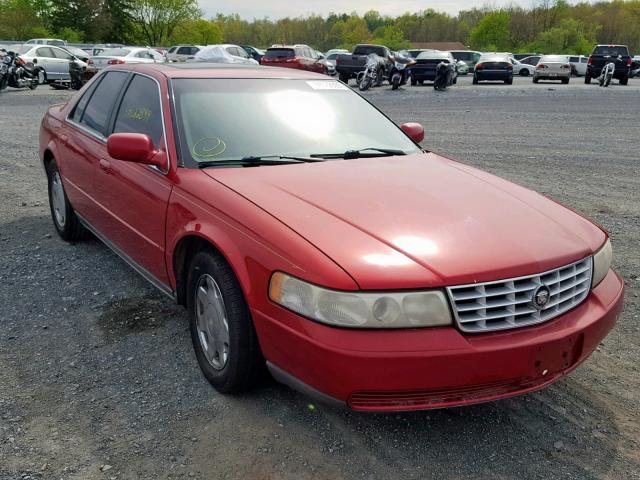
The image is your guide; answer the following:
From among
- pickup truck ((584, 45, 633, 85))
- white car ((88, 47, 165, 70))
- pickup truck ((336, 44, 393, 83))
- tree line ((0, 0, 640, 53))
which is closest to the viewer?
white car ((88, 47, 165, 70))

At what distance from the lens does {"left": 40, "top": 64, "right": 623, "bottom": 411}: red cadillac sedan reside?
2.40m

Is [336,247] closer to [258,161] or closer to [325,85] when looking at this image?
[258,161]

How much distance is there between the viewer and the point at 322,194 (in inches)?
121

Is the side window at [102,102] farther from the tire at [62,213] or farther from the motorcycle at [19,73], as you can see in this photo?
the motorcycle at [19,73]

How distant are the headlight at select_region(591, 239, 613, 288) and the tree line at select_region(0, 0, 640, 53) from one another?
232 ft

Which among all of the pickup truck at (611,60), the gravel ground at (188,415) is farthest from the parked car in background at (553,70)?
the gravel ground at (188,415)

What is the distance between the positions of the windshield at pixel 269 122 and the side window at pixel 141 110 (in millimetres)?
162

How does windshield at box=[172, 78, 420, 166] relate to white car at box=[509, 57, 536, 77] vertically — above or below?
above

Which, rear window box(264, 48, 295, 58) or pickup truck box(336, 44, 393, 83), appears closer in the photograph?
rear window box(264, 48, 295, 58)

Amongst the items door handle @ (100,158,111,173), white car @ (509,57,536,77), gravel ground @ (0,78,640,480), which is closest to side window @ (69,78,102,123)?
door handle @ (100,158,111,173)

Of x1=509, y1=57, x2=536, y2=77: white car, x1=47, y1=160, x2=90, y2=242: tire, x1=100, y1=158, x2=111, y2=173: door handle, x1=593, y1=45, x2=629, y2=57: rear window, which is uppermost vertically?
x1=593, y1=45, x2=629, y2=57: rear window

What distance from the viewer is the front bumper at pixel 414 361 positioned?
2.36 metres

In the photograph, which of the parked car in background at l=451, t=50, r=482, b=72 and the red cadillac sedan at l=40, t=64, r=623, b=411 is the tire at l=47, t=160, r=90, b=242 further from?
the parked car in background at l=451, t=50, r=482, b=72

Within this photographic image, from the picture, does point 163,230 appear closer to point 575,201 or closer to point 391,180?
point 391,180
